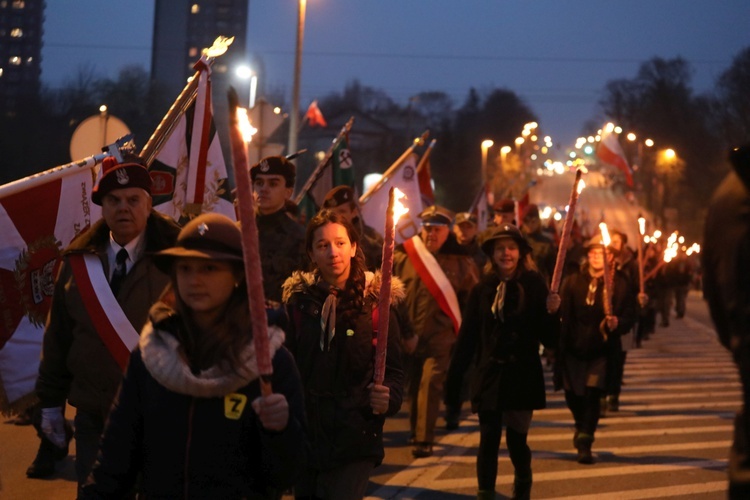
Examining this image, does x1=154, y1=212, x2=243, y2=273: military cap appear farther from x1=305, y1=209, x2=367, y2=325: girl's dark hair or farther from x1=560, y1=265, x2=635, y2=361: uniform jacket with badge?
x1=560, y1=265, x2=635, y2=361: uniform jacket with badge

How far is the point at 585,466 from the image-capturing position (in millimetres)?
9516

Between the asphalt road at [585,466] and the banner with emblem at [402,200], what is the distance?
2051 mm

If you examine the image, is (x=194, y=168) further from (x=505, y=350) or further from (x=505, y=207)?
(x=505, y=207)

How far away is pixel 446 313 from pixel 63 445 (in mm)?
5613

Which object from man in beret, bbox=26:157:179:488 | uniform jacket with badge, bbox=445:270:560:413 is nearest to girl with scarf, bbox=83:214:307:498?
man in beret, bbox=26:157:179:488

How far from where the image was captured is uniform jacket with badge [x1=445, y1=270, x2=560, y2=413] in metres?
7.18

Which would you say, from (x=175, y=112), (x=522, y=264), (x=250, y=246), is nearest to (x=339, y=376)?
(x=250, y=246)

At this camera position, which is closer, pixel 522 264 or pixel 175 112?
pixel 522 264

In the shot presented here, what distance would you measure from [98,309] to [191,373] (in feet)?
5.71

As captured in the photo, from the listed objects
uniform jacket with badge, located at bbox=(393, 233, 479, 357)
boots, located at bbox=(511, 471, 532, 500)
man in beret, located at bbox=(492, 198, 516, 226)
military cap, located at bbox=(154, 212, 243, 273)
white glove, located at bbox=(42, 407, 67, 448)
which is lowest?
boots, located at bbox=(511, 471, 532, 500)

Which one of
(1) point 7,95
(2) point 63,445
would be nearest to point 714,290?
(2) point 63,445

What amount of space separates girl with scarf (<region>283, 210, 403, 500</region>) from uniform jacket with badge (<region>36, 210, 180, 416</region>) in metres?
0.68

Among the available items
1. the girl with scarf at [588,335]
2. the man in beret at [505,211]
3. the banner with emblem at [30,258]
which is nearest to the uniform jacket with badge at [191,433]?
the banner with emblem at [30,258]

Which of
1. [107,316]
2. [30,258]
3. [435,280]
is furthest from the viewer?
[435,280]
